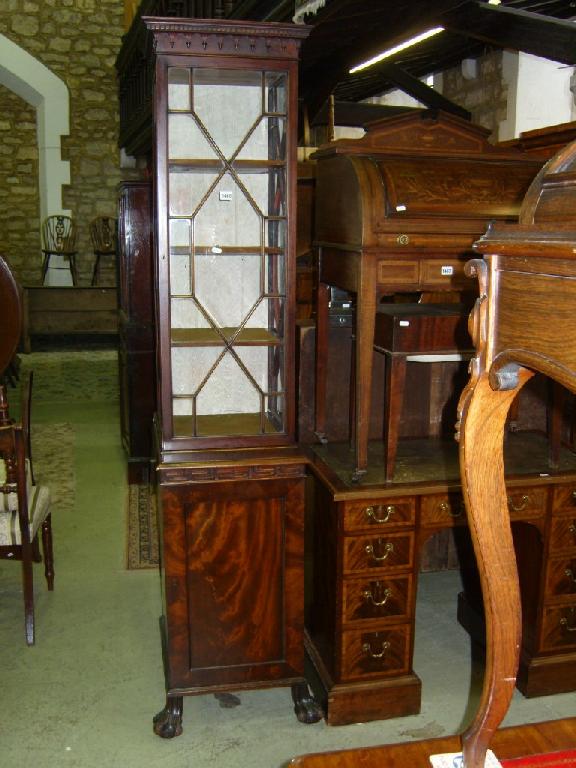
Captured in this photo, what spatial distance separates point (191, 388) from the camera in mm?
2668

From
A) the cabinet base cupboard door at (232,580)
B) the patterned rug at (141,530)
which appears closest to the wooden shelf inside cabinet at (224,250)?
the cabinet base cupboard door at (232,580)

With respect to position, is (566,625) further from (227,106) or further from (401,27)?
(401,27)

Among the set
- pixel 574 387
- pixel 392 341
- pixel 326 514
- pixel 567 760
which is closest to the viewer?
pixel 574 387

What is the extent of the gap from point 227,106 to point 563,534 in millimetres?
1813

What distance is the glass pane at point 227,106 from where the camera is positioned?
7.89 feet

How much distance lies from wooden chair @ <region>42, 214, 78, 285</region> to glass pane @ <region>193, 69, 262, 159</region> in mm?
7624

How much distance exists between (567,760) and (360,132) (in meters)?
9.94

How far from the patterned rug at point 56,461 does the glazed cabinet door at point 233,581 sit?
212cm

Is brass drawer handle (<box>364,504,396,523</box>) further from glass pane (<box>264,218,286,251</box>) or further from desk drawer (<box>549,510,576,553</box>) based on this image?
glass pane (<box>264,218,286,251</box>)

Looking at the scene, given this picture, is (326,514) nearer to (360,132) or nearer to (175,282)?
(175,282)

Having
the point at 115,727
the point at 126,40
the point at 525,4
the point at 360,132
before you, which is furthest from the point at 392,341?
the point at 360,132

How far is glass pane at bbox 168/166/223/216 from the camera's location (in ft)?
8.13

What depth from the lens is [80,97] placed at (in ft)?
31.2

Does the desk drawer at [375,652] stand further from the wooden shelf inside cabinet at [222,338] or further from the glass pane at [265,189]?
the glass pane at [265,189]
